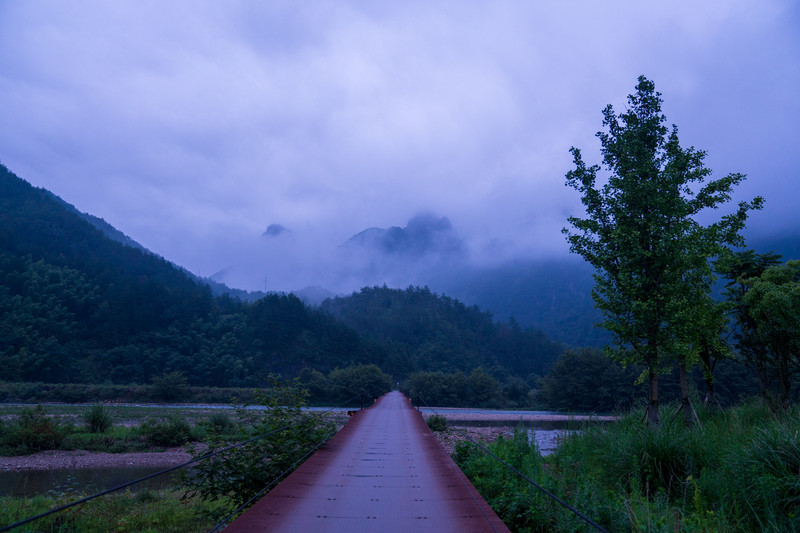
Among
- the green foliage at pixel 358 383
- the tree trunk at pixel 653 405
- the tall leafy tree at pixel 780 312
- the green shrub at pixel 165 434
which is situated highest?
the tall leafy tree at pixel 780 312

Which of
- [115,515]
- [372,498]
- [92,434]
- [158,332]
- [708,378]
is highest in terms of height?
[158,332]

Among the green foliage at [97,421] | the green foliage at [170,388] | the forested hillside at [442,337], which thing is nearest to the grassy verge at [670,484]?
the green foliage at [97,421]

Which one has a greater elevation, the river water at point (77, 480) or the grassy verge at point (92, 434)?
the grassy verge at point (92, 434)

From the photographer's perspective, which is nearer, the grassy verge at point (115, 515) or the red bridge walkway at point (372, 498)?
the red bridge walkway at point (372, 498)

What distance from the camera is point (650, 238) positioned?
932 centimetres

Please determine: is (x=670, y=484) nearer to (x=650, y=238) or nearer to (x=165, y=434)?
(x=650, y=238)

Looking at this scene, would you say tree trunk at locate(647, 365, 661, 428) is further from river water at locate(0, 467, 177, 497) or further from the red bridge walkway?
river water at locate(0, 467, 177, 497)

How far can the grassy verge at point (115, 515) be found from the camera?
9703mm

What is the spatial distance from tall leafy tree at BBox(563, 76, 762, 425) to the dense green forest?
4637 centimetres

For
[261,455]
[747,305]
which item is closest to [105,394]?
[261,455]

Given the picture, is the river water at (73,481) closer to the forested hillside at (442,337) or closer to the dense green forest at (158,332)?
the dense green forest at (158,332)

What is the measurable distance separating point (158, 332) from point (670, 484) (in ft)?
238

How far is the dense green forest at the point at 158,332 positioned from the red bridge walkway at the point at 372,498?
1898 inches

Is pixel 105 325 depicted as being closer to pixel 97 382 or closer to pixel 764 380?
pixel 97 382
